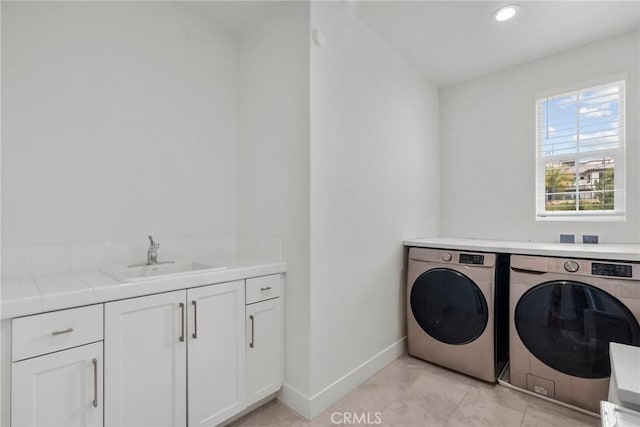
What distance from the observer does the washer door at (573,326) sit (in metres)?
1.73

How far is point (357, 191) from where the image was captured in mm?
2150

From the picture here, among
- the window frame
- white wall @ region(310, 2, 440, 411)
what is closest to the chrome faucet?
white wall @ region(310, 2, 440, 411)

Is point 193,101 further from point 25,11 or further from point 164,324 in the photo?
point 164,324

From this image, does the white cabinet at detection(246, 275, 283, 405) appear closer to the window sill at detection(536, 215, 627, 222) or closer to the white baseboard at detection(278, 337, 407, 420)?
the white baseboard at detection(278, 337, 407, 420)

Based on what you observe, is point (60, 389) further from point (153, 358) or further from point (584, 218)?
point (584, 218)

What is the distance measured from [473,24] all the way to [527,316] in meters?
2.09

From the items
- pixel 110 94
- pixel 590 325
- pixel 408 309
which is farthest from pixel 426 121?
pixel 110 94

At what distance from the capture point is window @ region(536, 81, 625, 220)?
2371 millimetres

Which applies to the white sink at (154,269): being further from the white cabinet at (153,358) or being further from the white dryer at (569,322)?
the white dryer at (569,322)

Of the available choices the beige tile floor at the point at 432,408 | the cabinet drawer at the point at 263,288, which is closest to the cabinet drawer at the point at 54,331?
the cabinet drawer at the point at 263,288

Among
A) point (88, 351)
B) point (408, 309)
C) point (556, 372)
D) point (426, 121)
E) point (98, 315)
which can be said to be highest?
point (426, 121)

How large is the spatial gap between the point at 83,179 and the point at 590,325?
3066 millimetres

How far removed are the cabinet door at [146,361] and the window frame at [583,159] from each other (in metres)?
2.96

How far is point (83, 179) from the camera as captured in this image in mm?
1683
